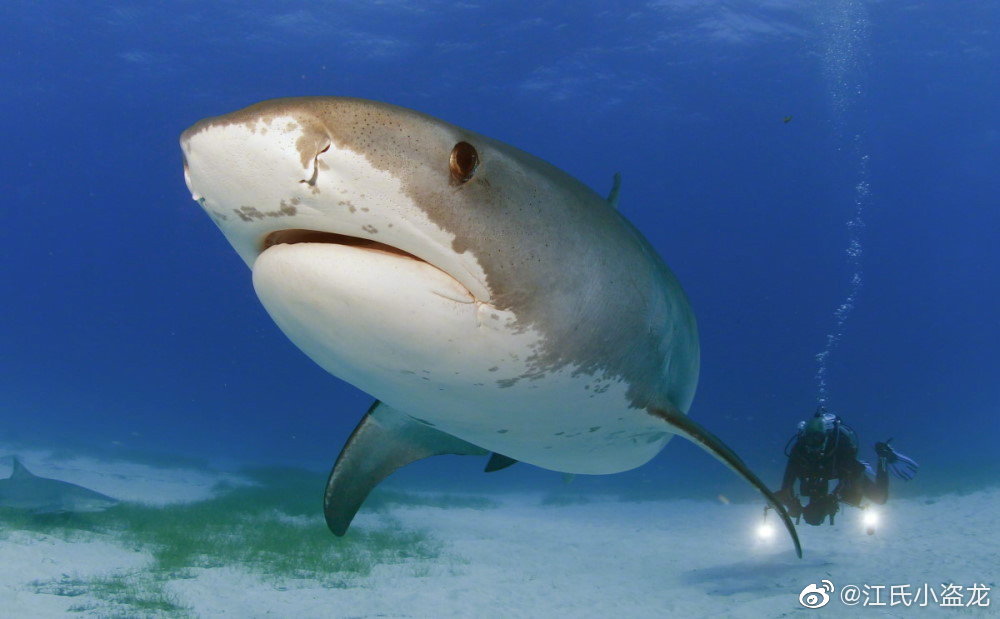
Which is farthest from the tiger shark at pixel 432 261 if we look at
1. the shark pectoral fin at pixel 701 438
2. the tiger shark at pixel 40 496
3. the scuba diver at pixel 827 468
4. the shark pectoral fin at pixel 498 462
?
the tiger shark at pixel 40 496

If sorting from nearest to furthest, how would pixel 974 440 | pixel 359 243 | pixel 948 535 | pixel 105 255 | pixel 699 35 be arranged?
pixel 359 243, pixel 948 535, pixel 699 35, pixel 974 440, pixel 105 255

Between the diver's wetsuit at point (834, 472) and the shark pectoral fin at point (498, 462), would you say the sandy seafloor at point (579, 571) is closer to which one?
the diver's wetsuit at point (834, 472)

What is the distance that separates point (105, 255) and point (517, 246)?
8802 cm

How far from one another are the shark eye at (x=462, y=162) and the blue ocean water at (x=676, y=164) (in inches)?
926

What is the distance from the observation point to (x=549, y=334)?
2.23 metres

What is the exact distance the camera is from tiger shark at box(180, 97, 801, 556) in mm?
1631

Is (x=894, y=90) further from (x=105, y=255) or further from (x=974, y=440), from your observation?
(x=105, y=255)

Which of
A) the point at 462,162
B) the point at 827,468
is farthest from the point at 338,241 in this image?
the point at 827,468

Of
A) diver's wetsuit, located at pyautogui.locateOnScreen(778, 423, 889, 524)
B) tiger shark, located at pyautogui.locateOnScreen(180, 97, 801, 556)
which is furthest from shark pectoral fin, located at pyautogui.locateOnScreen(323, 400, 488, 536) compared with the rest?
diver's wetsuit, located at pyautogui.locateOnScreen(778, 423, 889, 524)

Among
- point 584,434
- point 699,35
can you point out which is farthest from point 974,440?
point 584,434

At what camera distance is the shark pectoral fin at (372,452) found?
→ 4016mm

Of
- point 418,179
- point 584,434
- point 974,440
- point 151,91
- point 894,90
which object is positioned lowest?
point 584,434

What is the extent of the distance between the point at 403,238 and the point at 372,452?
8.86 feet

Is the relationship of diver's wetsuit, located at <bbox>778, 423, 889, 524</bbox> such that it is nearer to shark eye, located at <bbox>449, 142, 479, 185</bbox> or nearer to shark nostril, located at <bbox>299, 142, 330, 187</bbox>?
shark eye, located at <bbox>449, 142, 479, 185</bbox>
